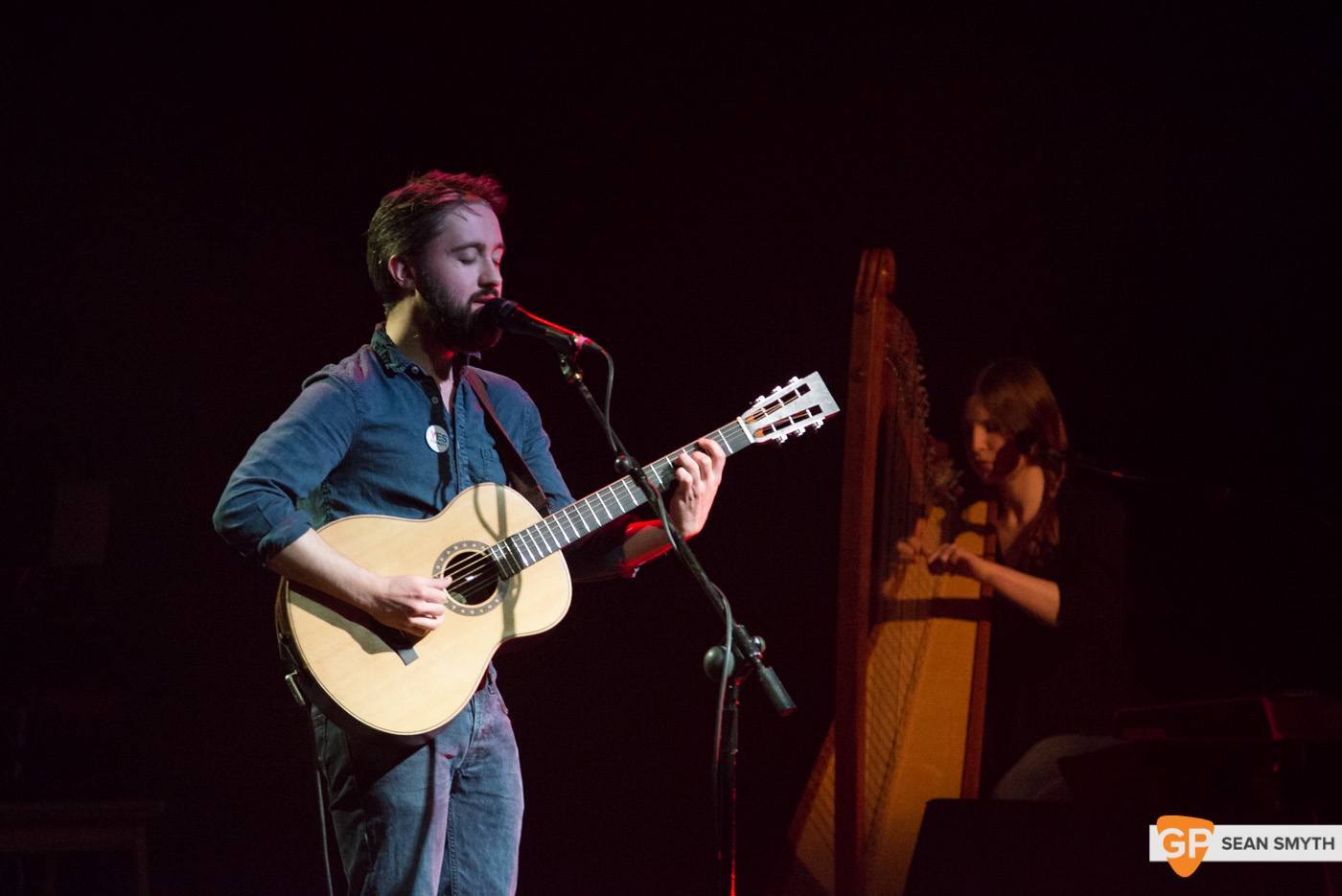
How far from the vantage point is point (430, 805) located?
206cm

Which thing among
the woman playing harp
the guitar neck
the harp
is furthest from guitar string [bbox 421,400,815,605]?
the woman playing harp

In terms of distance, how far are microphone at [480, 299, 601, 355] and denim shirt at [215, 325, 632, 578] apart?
0.24 metres

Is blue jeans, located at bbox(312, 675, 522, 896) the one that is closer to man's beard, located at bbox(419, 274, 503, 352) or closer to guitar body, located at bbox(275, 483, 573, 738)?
guitar body, located at bbox(275, 483, 573, 738)

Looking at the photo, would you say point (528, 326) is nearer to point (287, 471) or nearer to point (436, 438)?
point (436, 438)

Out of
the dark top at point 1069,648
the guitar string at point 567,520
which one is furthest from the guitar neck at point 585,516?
the dark top at point 1069,648

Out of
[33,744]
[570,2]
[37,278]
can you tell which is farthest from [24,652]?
[570,2]

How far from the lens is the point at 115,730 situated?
376 centimetres

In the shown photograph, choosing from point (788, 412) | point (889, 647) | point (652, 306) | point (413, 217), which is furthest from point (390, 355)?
point (652, 306)

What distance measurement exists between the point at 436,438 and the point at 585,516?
35cm

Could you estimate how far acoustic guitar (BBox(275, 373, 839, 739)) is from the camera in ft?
6.75

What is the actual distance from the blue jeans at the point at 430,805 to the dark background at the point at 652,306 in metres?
1.66

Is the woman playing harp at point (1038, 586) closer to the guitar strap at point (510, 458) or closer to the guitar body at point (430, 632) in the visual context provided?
the guitar strap at point (510, 458)

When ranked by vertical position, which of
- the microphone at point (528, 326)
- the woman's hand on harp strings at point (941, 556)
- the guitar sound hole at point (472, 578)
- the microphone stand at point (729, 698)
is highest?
the microphone at point (528, 326)

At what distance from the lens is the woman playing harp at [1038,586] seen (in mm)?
3133
